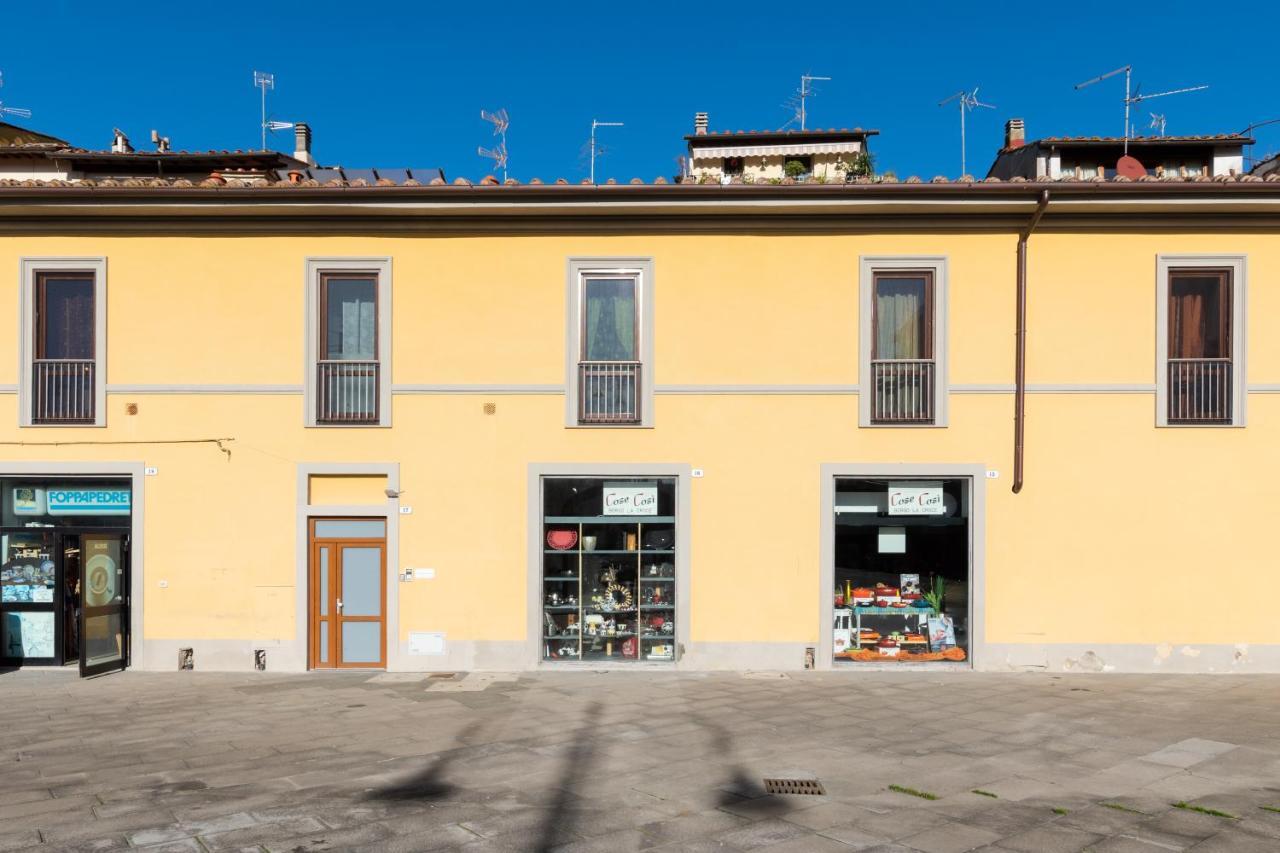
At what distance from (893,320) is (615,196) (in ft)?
13.5

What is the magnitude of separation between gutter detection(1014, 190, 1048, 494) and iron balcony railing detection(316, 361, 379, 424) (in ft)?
28.0

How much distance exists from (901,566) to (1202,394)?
14.9 ft

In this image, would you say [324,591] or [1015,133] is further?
[1015,133]

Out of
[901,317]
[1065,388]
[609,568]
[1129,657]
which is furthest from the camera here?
[609,568]

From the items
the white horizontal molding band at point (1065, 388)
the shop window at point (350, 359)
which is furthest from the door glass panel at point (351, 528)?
the white horizontal molding band at point (1065, 388)

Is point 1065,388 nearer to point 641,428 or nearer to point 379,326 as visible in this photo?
point 641,428

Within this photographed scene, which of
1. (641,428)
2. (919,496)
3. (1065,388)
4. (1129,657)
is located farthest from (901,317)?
(1129,657)

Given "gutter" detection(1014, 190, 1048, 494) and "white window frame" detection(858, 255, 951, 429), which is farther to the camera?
"white window frame" detection(858, 255, 951, 429)

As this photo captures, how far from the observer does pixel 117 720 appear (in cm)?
946

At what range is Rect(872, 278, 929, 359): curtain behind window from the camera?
12.1 metres

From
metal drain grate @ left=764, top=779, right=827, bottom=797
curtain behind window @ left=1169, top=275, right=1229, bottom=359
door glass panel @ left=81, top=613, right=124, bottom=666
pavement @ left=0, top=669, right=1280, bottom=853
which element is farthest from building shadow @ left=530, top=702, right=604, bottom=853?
curtain behind window @ left=1169, top=275, right=1229, bottom=359

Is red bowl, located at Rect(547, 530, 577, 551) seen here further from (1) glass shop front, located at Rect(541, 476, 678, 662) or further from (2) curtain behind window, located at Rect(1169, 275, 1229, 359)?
(2) curtain behind window, located at Rect(1169, 275, 1229, 359)

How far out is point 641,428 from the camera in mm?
11961

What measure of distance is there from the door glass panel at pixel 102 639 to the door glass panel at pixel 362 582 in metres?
3.00
